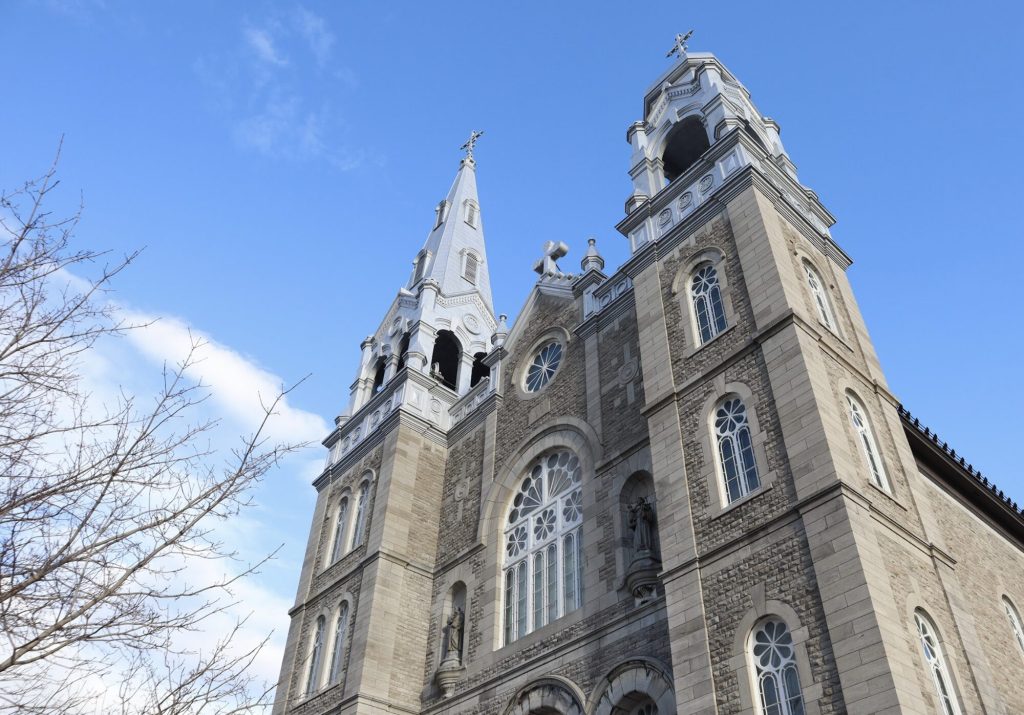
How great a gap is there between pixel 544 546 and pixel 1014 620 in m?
9.83

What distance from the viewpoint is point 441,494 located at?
2408 cm

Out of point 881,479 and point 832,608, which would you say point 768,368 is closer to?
point 881,479

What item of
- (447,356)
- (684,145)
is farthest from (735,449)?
(447,356)

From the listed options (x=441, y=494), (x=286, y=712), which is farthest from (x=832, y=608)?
(x=286, y=712)

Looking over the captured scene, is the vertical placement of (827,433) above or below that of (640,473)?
below

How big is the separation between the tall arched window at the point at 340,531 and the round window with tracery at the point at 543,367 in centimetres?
707

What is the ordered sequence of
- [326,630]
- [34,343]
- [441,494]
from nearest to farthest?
[34,343]
[326,630]
[441,494]

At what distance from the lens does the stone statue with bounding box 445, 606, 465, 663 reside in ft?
63.1

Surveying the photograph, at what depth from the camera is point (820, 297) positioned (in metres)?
17.1

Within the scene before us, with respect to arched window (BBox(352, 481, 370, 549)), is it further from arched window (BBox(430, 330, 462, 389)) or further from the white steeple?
arched window (BBox(430, 330, 462, 389))

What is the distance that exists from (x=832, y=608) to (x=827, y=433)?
2797mm

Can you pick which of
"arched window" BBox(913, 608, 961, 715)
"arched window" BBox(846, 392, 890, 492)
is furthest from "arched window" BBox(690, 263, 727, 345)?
"arched window" BBox(913, 608, 961, 715)

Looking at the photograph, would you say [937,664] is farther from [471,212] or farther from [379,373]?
[471,212]

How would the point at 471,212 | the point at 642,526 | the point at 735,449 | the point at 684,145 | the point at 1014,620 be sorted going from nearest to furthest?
1. the point at 735,449
2. the point at 642,526
3. the point at 1014,620
4. the point at 684,145
5. the point at 471,212
